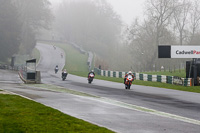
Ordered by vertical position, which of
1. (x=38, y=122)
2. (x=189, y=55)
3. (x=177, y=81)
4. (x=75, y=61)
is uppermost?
(x=75, y=61)

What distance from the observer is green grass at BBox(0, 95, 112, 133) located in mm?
8961

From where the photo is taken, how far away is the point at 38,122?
32.6ft

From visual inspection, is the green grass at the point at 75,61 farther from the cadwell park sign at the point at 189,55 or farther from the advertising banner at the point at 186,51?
the advertising banner at the point at 186,51

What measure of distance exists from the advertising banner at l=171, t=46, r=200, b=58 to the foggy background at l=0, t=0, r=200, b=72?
30.3 m

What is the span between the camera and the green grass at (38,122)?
29.4 ft

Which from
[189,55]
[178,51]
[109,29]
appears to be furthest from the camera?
[109,29]

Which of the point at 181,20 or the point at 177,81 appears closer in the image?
the point at 177,81

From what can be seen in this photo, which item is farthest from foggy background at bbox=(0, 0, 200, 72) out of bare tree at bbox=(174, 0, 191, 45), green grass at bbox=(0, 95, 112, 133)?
green grass at bbox=(0, 95, 112, 133)

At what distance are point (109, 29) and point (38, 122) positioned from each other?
11150 centimetres

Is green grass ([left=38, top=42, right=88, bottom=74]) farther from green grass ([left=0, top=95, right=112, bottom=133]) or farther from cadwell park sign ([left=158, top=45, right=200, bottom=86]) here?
green grass ([left=0, top=95, right=112, bottom=133])

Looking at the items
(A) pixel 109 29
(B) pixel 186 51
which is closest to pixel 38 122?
(B) pixel 186 51

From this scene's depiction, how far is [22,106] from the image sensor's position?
13086 mm

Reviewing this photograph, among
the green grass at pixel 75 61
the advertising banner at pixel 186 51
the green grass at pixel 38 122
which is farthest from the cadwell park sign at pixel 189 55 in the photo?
the green grass at pixel 75 61

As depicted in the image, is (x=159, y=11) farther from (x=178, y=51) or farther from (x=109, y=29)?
(x=109, y=29)
